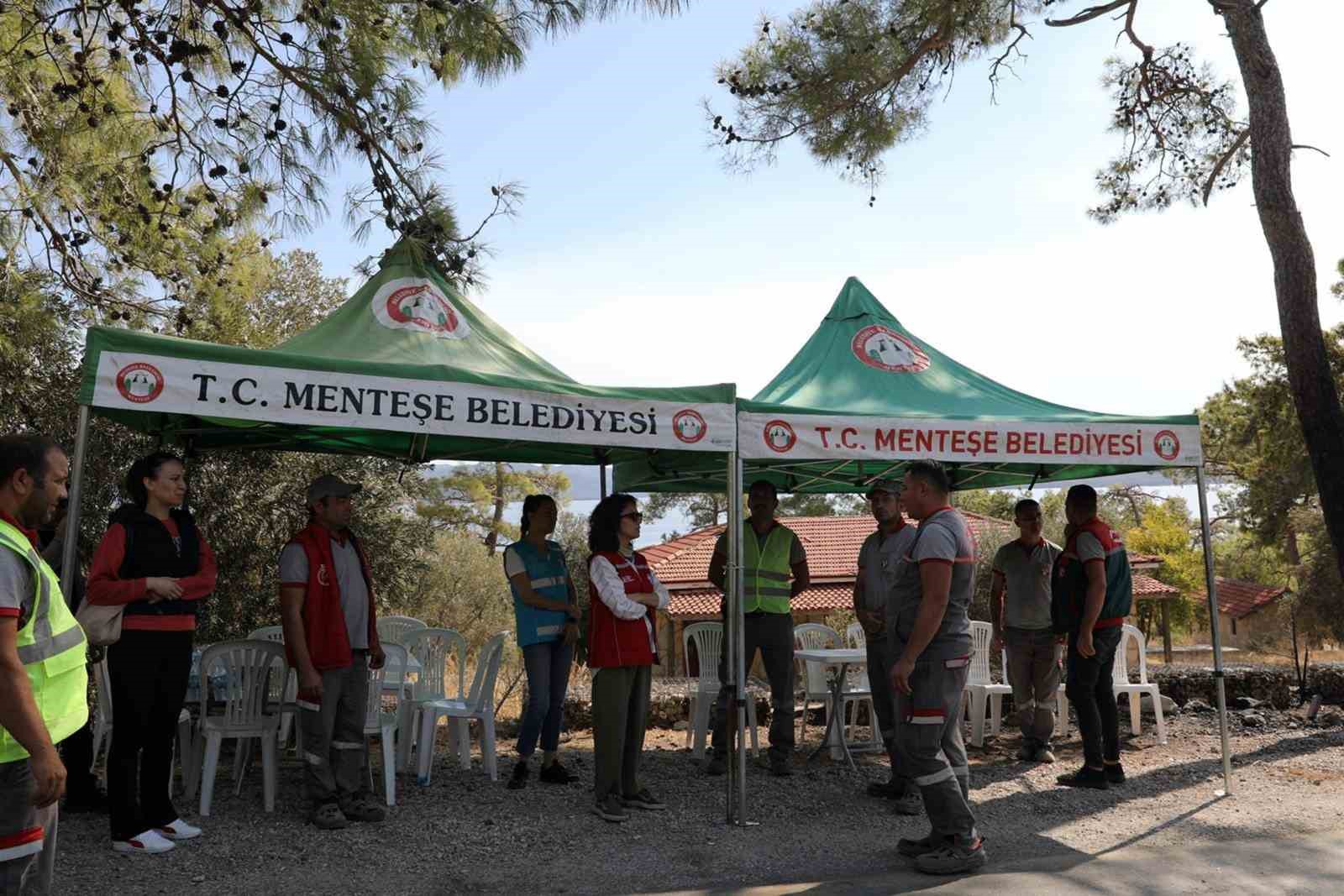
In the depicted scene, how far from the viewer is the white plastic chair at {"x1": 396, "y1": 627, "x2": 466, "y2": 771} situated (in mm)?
6773

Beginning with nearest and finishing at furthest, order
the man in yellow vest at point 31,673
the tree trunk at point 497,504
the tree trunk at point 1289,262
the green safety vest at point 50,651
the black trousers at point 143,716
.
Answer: the man in yellow vest at point 31,673, the green safety vest at point 50,651, the black trousers at point 143,716, the tree trunk at point 1289,262, the tree trunk at point 497,504

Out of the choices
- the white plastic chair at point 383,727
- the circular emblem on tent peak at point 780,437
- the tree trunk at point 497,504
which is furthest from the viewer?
the tree trunk at point 497,504

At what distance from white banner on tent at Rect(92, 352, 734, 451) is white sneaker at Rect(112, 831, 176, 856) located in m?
1.91

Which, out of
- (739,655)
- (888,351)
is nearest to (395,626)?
(739,655)

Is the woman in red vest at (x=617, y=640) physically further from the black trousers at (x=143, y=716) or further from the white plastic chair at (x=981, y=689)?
the white plastic chair at (x=981, y=689)

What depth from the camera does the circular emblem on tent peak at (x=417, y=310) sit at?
20.5 feet

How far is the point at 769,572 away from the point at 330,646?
10.0ft

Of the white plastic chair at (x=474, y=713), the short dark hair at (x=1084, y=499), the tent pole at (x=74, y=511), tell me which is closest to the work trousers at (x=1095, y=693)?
the short dark hair at (x=1084, y=499)

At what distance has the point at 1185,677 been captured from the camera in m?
10.3

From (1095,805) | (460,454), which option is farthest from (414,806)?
(1095,805)

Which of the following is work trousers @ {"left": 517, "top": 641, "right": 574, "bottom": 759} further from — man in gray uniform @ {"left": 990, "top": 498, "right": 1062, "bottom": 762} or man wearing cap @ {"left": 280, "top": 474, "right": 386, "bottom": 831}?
man in gray uniform @ {"left": 990, "top": 498, "right": 1062, "bottom": 762}

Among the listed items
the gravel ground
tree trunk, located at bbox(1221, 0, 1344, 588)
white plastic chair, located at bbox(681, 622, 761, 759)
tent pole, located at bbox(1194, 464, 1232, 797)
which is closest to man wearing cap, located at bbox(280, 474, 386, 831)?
the gravel ground

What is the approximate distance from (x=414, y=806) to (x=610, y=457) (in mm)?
2886

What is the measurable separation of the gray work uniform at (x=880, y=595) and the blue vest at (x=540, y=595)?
6.23 ft
